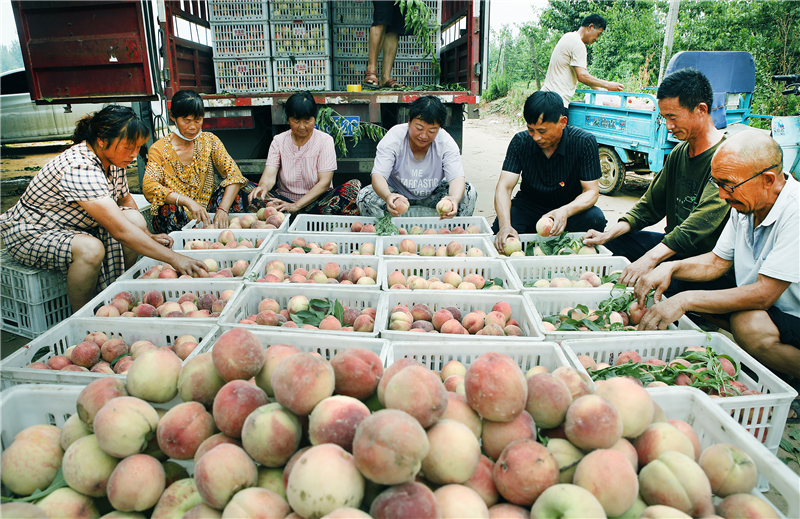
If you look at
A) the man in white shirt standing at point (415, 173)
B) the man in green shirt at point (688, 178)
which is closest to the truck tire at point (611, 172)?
the man in white shirt standing at point (415, 173)

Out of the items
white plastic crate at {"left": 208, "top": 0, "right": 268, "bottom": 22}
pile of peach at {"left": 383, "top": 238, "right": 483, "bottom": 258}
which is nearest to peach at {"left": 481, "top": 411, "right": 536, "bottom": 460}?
pile of peach at {"left": 383, "top": 238, "right": 483, "bottom": 258}

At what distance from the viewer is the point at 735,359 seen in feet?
7.09

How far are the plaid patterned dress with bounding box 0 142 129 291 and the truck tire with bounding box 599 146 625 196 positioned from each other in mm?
6865

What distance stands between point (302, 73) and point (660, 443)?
557cm

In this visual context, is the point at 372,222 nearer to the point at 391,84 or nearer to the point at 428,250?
the point at 428,250

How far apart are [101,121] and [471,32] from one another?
3.84 metres

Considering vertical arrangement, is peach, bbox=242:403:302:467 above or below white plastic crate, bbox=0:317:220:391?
above

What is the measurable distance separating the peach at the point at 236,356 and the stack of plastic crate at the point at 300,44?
5019 millimetres

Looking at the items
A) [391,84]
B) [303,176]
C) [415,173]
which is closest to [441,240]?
[415,173]

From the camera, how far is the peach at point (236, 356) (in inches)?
53.4

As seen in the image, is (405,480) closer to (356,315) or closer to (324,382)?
(324,382)

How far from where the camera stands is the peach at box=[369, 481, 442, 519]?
101 centimetres

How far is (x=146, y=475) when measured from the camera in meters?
1.22

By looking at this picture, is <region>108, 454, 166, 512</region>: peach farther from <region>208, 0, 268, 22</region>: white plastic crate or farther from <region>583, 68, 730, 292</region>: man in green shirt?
<region>208, 0, 268, 22</region>: white plastic crate
